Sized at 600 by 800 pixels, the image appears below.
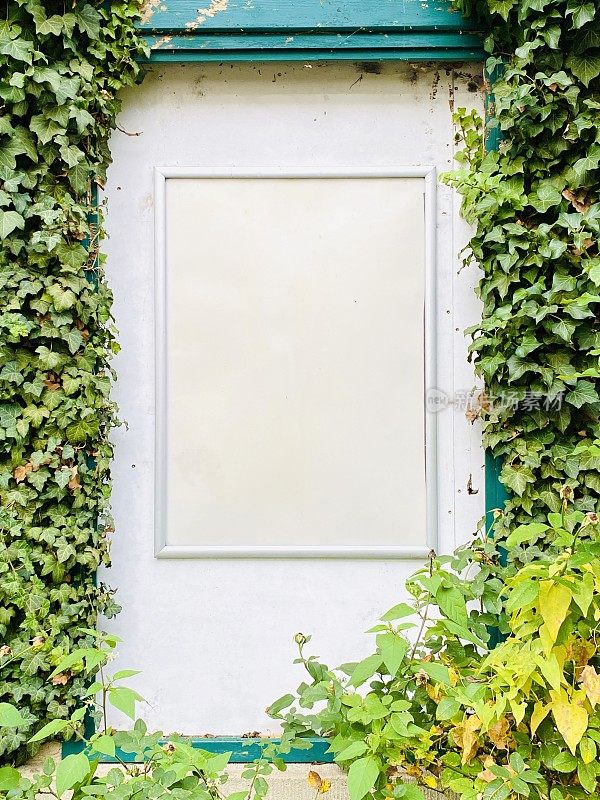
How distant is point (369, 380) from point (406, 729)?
3.52ft

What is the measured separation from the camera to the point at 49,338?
6.08ft

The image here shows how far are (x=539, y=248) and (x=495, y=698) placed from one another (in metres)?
1.25

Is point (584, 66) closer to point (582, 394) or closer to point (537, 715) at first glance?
point (582, 394)

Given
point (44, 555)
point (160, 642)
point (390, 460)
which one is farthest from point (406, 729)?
point (44, 555)

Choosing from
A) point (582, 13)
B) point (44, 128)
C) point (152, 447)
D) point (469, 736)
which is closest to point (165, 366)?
point (152, 447)

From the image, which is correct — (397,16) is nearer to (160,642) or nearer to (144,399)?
(144,399)

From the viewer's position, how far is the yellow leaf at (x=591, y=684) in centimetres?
121

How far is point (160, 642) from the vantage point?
204cm

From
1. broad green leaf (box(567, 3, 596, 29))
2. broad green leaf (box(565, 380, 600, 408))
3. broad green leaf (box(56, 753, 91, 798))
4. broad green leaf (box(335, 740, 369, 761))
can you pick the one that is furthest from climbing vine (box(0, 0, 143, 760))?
broad green leaf (box(565, 380, 600, 408))

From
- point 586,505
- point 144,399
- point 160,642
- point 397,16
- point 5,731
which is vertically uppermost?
point 397,16

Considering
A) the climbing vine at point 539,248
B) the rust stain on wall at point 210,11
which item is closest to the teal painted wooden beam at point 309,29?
the rust stain on wall at point 210,11

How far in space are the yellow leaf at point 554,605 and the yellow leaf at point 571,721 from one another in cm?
16

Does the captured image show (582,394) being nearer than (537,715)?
No

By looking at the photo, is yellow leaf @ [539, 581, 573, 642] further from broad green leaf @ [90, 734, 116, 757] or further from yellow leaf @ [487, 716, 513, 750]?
broad green leaf @ [90, 734, 116, 757]
